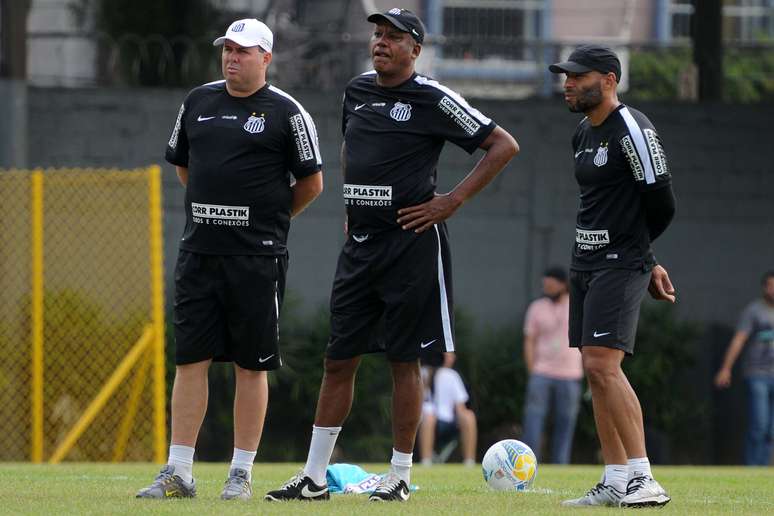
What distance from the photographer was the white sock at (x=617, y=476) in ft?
23.9

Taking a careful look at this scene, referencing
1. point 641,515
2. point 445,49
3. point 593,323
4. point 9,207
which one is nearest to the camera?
point 641,515

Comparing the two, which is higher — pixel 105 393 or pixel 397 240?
pixel 397 240

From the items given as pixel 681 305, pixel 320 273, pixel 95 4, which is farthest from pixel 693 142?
pixel 95 4

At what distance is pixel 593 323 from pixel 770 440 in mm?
8694

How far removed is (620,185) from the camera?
729 cm

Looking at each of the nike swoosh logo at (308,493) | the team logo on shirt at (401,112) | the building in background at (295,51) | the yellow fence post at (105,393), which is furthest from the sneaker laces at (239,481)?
the building in background at (295,51)

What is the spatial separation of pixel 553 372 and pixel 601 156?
24.5 feet

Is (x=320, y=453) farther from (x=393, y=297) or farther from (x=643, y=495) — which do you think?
(x=643, y=495)

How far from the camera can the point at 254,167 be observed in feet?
23.8

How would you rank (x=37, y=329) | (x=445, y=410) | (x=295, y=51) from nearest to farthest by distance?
(x=37, y=329)
(x=445, y=410)
(x=295, y=51)

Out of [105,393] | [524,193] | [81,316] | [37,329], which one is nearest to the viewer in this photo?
[105,393]

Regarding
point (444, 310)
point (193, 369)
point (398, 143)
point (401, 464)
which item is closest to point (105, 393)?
point (193, 369)

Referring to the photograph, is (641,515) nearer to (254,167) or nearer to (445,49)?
(254,167)

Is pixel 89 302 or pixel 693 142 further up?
pixel 693 142
